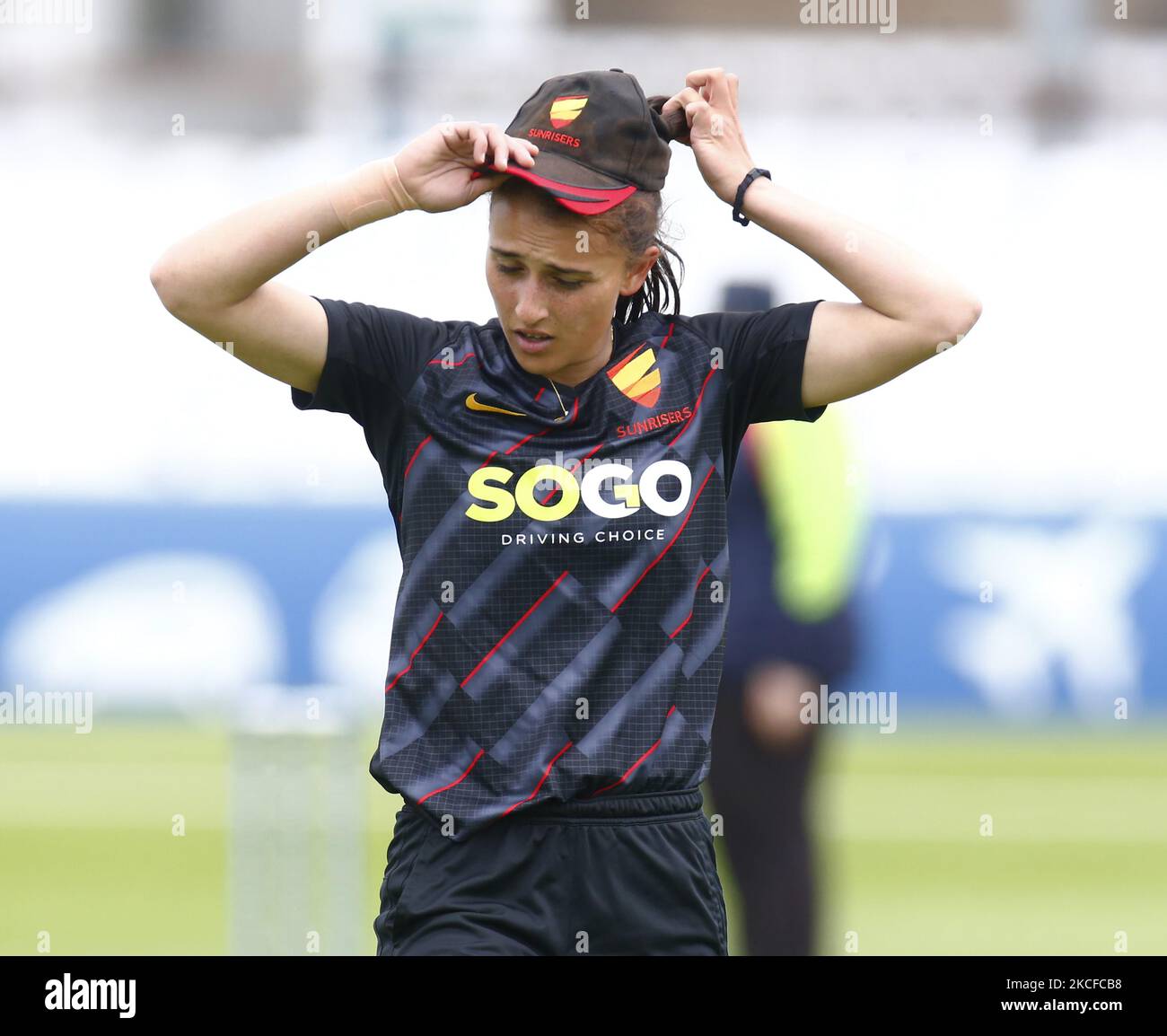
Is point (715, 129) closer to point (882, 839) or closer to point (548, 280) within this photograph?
point (548, 280)

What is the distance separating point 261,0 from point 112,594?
2463 mm

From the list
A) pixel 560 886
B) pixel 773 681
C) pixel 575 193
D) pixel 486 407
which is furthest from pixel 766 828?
pixel 575 193

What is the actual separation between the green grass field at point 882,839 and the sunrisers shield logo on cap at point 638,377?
2354mm

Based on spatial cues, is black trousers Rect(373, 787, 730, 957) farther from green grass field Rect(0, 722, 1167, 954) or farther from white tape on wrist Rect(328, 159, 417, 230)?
green grass field Rect(0, 722, 1167, 954)

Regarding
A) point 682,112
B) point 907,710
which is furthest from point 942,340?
point 907,710

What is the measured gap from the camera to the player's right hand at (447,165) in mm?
1930

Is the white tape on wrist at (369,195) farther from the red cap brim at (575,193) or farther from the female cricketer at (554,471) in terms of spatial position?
the red cap brim at (575,193)

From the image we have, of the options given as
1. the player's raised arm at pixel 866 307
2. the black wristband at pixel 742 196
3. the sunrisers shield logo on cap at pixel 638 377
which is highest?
the black wristband at pixel 742 196

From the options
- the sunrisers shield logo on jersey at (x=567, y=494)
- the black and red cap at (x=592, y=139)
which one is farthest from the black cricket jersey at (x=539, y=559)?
the black and red cap at (x=592, y=139)

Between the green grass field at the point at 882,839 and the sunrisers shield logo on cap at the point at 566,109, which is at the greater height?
the sunrisers shield logo on cap at the point at 566,109

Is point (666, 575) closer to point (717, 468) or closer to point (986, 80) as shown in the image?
point (717, 468)

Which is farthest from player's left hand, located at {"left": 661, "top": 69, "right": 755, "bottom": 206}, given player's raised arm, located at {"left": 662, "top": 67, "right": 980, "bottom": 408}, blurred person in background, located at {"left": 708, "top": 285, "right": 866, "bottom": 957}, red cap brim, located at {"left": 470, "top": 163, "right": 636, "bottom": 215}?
blurred person in background, located at {"left": 708, "top": 285, "right": 866, "bottom": 957}

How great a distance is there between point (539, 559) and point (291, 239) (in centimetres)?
53

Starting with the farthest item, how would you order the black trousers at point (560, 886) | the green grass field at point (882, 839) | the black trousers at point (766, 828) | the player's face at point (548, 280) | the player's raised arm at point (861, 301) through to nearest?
the green grass field at point (882, 839) < the black trousers at point (766, 828) < the player's raised arm at point (861, 301) < the player's face at point (548, 280) < the black trousers at point (560, 886)
